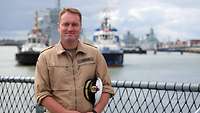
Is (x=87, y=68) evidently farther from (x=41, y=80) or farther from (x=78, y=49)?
(x=41, y=80)

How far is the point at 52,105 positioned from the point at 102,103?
37cm

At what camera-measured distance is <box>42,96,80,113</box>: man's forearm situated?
358cm

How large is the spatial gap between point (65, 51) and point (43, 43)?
70.6 meters

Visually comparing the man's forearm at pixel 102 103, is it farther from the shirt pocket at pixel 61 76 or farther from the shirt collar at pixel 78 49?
the shirt collar at pixel 78 49

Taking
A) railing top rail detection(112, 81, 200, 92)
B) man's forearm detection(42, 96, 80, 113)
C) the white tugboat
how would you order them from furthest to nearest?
the white tugboat, railing top rail detection(112, 81, 200, 92), man's forearm detection(42, 96, 80, 113)

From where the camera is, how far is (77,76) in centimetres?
365

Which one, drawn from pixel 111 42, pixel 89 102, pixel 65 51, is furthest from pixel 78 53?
pixel 111 42

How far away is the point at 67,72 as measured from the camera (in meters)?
3.64

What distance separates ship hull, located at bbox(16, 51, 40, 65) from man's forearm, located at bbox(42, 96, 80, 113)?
199 ft

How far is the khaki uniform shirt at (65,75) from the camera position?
364 centimetres

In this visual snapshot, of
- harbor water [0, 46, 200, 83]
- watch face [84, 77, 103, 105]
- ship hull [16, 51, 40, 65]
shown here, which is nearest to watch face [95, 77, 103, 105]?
watch face [84, 77, 103, 105]

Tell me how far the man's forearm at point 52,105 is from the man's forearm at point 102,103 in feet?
0.76

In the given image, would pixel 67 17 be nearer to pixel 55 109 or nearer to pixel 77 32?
pixel 77 32

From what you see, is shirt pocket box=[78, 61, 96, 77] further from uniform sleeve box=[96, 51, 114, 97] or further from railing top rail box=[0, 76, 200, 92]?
railing top rail box=[0, 76, 200, 92]
